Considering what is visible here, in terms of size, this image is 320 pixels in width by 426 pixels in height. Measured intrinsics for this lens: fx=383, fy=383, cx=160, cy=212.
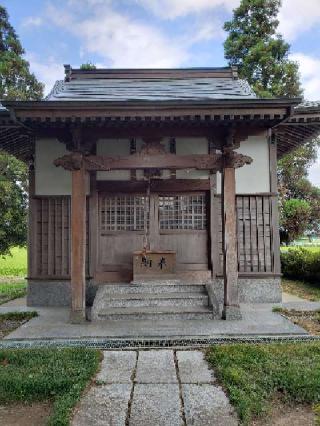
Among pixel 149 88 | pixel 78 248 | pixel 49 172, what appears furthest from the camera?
pixel 149 88

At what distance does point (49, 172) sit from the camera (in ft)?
27.3

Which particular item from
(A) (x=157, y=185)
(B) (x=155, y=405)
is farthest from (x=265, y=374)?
(A) (x=157, y=185)

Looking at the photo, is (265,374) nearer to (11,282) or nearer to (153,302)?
(153,302)

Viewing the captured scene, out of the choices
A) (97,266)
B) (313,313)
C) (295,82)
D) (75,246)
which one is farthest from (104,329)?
(295,82)

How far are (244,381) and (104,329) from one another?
2806 mm

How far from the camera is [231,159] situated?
21.8 feet

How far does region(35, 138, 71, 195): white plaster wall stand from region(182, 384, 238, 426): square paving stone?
5.64m

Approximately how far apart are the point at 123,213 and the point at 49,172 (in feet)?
6.03

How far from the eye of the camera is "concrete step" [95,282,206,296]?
A: 7398mm

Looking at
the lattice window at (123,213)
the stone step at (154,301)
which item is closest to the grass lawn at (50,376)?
the stone step at (154,301)

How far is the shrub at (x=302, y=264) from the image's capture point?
1170 cm

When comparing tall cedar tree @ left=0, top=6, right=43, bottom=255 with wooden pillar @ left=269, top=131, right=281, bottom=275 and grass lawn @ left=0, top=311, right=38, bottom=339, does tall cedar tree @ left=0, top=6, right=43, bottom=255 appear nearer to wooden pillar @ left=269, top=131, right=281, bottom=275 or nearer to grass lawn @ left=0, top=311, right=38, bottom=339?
grass lawn @ left=0, top=311, right=38, bottom=339

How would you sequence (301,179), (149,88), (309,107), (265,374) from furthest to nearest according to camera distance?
1. (301,179)
2. (149,88)
3. (309,107)
4. (265,374)

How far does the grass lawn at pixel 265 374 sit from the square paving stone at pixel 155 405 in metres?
0.52
